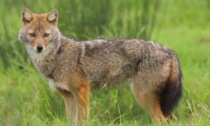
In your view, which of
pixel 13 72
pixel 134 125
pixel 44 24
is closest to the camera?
pixel 134 125

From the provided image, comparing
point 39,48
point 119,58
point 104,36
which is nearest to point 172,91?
point 119,58

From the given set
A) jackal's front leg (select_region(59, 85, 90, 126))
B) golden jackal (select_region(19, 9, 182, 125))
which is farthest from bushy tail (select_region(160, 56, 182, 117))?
jackal's front leg (select_region(59, 85, 90, 126))

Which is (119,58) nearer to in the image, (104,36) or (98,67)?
(98,67)

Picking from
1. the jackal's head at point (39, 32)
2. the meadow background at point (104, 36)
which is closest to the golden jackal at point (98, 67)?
the jackal's head at point (39, 32)

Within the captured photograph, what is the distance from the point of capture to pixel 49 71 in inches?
341

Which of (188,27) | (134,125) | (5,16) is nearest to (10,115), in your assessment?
(134,125)

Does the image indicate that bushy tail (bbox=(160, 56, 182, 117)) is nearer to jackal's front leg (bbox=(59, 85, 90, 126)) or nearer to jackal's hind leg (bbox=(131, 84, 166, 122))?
jackal's hind leg (bbox=(131, 84, 166, 122))

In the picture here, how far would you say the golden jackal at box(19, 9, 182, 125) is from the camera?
8.52 m

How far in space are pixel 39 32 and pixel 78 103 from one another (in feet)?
2.93

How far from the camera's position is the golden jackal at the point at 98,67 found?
8.52 metres

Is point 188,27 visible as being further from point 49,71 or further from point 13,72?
point 49,71

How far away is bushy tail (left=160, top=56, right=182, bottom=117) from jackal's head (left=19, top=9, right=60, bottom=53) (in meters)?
1.32

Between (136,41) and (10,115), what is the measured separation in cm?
218

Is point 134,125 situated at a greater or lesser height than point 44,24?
lesser
